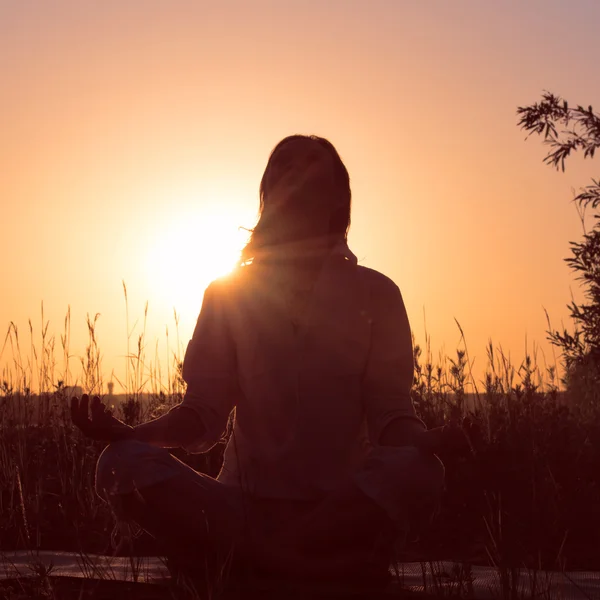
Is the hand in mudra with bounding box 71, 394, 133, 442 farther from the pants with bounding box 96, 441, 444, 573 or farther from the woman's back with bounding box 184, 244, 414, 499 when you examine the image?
the woman's back with bounding box 184, 244, 414, 499

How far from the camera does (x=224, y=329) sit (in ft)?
10.7

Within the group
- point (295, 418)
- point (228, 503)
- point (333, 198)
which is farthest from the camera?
point (333, 198)

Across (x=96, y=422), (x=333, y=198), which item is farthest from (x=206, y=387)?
(x=333, y=198)

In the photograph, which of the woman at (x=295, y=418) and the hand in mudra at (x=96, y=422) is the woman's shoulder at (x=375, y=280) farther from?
the hand in mudra at (x=96, y=422)

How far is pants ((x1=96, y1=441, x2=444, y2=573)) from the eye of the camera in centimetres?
267

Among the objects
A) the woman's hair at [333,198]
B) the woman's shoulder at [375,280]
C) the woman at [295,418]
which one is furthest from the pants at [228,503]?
the woman's hair at [333,198]

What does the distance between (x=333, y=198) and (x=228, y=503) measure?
130 cm

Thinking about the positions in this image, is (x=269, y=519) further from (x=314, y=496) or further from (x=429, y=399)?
(x=429, y=399)

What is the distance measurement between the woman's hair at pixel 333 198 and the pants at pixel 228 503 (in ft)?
3.28

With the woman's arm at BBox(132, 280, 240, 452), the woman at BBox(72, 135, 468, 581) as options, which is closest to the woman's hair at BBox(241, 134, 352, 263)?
the woman at BBox(72, 135, 468, 581)

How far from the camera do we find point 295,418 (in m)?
3.00

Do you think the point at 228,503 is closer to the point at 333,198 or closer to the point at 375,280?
the point at 375,280

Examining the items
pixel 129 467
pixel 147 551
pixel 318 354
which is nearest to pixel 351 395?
pixel 318 354

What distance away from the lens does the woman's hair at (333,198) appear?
339 cm
